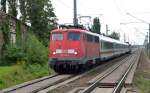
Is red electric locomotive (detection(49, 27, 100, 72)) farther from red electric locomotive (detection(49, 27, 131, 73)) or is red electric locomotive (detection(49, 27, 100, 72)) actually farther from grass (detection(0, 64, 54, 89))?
grass (detection(0, 64, 54, 89))

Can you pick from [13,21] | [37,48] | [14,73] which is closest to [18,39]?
[13,21]

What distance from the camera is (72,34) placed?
2816 cm

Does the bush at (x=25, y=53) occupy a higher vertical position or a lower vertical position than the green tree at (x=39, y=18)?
lower

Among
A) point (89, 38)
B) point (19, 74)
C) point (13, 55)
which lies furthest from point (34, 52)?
point (19, 74)

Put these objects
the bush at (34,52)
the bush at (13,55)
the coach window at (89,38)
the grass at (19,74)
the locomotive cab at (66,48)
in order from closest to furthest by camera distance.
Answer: the grass at (19,74) → the locomotive cab at (66,48) → the coach window at (89,38) → the bush at (13,55) → the bush at (34,52)

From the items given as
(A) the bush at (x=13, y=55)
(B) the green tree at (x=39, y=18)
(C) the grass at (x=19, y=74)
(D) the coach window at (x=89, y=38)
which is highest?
(B) the green tree at (x=39, y=18)

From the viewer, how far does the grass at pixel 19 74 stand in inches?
846

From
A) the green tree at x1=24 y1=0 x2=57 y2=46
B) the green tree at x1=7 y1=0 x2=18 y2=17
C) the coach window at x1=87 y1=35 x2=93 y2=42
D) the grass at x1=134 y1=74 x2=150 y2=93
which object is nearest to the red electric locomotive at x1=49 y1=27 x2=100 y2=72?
the coach window at x1=87 y1=35 x2=93 y2=42

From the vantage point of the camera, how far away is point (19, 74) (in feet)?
80.3

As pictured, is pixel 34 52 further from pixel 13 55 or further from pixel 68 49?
pixel 68 49

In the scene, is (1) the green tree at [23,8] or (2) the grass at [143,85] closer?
(2) the grass at [143,85]

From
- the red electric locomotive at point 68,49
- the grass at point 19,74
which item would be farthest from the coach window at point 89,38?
the grass at point 19,74

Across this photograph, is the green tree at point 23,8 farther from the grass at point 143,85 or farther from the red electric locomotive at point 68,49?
the grass at point 143,85

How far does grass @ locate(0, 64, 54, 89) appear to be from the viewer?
21484 mm
